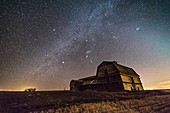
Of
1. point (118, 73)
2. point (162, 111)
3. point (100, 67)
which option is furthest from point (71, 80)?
point (162, 111)

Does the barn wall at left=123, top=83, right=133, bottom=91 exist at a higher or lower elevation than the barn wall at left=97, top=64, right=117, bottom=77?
lower

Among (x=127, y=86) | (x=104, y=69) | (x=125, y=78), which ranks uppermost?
(x=104, y=69)

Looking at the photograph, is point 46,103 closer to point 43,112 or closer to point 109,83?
point 43,112

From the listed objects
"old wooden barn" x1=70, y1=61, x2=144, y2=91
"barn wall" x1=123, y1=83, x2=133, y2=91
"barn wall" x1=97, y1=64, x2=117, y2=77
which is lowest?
"barn wall" x1=123, y1=83, x2=133, y2=91

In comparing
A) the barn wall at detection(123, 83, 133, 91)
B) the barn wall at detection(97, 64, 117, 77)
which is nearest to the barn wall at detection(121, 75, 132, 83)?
the barn wall at detection(123, 83, 133, 91)

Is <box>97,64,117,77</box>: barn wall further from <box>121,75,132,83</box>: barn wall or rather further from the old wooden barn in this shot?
<box>121,75,132,83</box>: barn wall

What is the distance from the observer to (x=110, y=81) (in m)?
33.5

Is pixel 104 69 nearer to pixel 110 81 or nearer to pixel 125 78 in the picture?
pixel 110 81

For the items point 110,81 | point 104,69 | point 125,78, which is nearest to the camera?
point 110,81

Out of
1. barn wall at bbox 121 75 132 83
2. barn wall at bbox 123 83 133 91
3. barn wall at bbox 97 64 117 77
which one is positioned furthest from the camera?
barn wall at bbox 97 64 117 77

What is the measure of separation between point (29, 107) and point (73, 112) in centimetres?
63

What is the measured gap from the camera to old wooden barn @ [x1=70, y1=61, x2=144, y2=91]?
3244cm

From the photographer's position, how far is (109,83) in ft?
110

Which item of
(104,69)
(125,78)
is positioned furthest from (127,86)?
(104,69)
